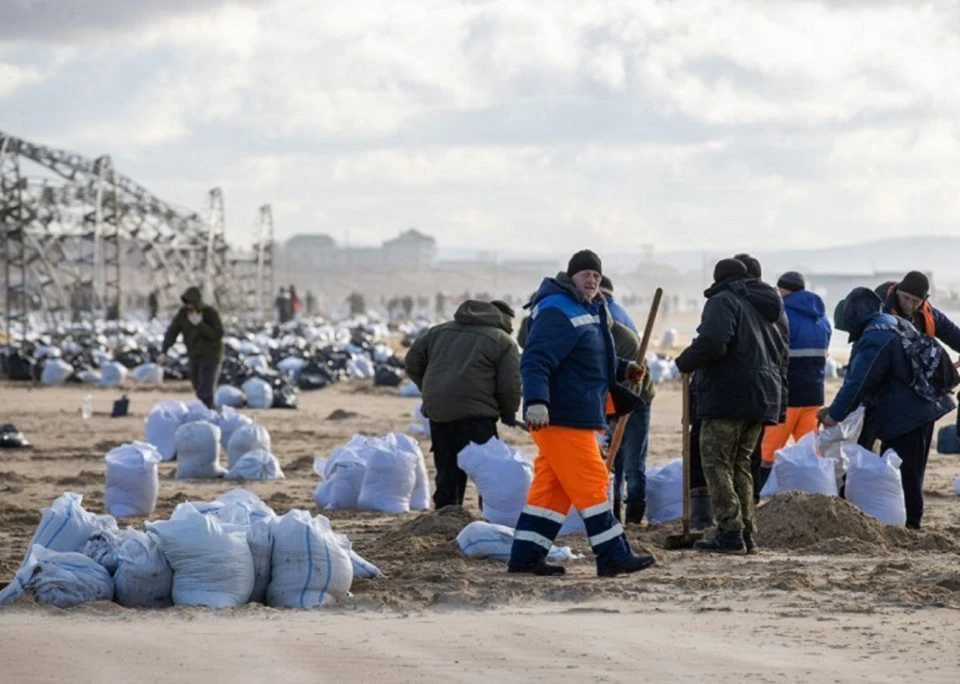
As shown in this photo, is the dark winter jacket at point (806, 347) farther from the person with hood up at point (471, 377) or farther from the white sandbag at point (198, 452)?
the white sandbag at point (198, 452)

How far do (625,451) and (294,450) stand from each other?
26.0 feet

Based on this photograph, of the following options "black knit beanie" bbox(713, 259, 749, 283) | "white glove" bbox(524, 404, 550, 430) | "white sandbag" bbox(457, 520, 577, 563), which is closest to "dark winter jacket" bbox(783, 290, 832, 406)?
"black knit beanie" bbox(713, 259, 749, 283)

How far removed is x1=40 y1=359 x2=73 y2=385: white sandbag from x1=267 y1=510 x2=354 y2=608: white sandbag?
79.9 ft

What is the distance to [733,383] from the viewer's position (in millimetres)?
10203

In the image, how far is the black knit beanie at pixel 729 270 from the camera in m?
10.3

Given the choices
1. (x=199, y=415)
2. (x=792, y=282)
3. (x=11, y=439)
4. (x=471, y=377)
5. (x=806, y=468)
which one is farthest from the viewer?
(x=11, y=439)

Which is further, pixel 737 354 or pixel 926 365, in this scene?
pixel 926 365

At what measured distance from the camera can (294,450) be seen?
Result: 1928 cm

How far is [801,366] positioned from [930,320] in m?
0.77

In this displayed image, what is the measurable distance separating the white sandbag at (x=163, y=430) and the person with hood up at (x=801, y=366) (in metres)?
6.54

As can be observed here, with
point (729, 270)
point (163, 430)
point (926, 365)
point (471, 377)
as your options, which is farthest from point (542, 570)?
point (163, 430)

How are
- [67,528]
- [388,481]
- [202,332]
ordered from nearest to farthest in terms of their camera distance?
[67,528] → [388,481] → [202,332]

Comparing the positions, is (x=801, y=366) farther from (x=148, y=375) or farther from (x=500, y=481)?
(x=148, y=375)

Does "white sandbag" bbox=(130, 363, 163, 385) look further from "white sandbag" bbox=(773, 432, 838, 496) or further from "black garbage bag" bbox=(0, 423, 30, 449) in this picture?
"white sandbag" bbox=(773, 432, 838, 496)
